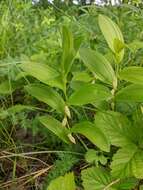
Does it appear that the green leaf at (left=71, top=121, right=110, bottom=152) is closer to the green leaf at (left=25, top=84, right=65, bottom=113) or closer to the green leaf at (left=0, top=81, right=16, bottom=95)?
the green leaf at (left=25, top=84, right=65, bottom=113)

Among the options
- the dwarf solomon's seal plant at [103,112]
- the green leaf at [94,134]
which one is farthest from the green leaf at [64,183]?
the green leaf at [94,134]

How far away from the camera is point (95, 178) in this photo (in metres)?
1.16

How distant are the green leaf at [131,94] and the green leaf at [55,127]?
0.53 feet

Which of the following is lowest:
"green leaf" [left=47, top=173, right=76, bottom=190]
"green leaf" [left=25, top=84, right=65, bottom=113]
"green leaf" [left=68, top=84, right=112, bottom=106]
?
"green leaf" [left=47, top=173, right=76, bottom=190]

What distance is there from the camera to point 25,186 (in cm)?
125

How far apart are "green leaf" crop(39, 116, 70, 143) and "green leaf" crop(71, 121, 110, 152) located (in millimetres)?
54

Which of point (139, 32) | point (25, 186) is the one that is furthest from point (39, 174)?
point (139, 32)

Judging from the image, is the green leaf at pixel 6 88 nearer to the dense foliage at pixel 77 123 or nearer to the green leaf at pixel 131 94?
the dense foliage at pixel 77 123

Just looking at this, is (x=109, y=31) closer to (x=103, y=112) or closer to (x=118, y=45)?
(x=118, y=45)

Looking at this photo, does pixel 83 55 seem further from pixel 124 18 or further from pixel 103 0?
pixel 103 0

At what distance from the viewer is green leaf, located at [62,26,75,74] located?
1.16 m

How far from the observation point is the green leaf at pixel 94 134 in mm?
1134

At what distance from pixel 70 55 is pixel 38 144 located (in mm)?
299

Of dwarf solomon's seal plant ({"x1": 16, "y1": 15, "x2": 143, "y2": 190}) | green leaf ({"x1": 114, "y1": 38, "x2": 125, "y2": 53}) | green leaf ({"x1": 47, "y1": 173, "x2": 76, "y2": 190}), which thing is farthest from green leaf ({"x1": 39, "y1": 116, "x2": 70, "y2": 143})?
green leaf ({"x1": 114, "y1": 38, "x2": 125, "y2": 53})
